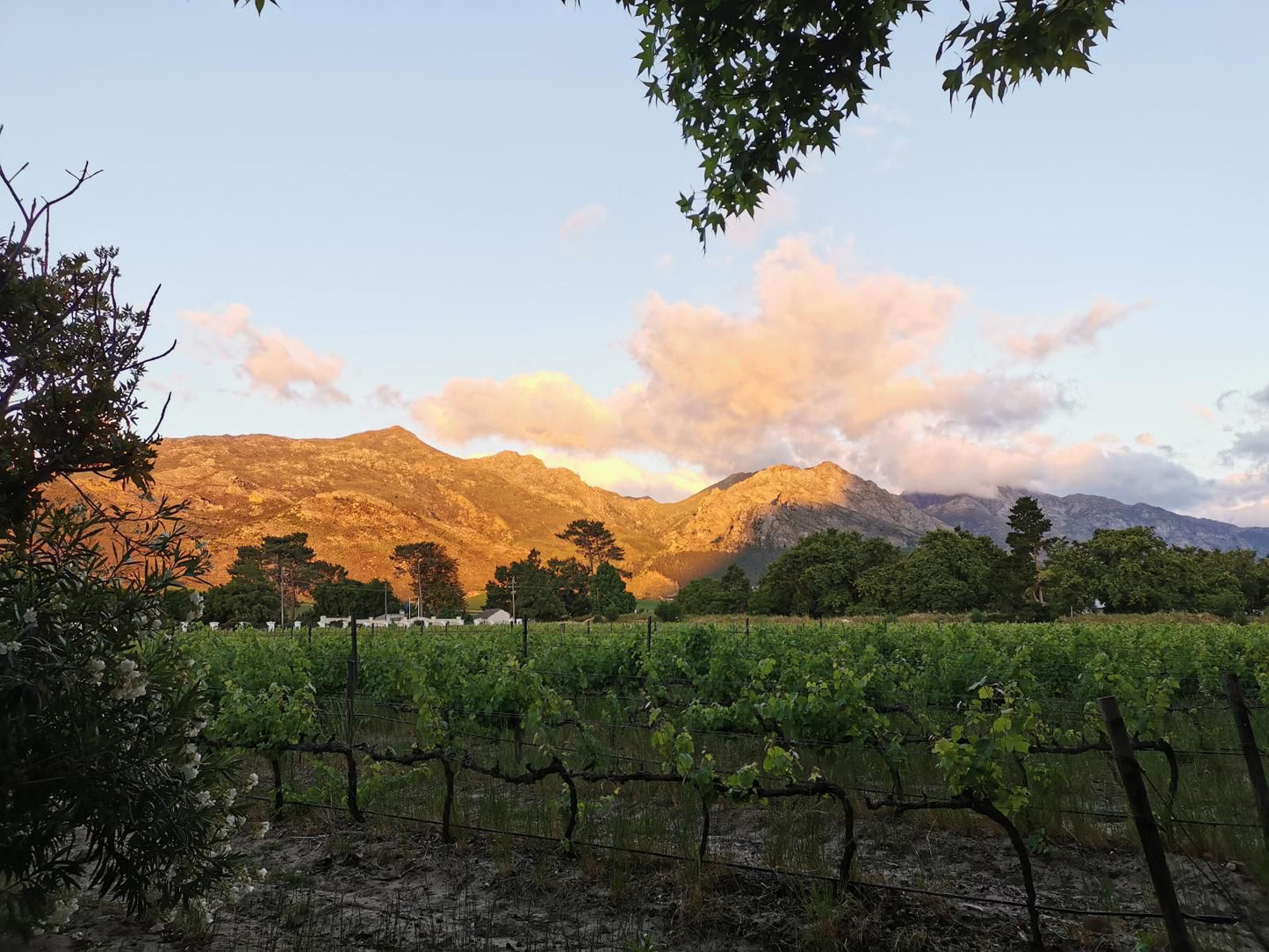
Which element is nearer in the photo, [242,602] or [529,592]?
[242,602]

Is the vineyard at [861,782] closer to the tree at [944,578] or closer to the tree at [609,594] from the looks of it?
the tree at [944,578]

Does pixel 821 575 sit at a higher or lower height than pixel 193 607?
lower

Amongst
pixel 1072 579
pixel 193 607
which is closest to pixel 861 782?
A: pixel 193 607

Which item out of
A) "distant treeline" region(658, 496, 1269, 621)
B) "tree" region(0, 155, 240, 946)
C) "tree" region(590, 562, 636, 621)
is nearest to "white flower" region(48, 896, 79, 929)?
"tree" region(0, 155, 240, 946)

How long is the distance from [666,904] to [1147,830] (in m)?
2.82

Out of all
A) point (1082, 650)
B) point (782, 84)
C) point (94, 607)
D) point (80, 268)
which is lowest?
point (1082, 650)

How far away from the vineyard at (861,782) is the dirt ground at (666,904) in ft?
0.13

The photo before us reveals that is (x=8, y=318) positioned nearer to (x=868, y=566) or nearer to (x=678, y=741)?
(x=678, y=741)

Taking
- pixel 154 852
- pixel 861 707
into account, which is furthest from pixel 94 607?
pixel 861 707

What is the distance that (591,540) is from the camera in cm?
11806

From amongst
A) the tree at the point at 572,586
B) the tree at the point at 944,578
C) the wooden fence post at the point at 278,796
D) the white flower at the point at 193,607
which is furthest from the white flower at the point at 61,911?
the tree at the point at 572,586

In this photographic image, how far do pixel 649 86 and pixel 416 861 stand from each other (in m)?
5.97

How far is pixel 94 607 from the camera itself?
Answer: 332cm

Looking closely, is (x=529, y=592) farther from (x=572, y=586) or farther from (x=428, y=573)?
(x=428, y=573)
